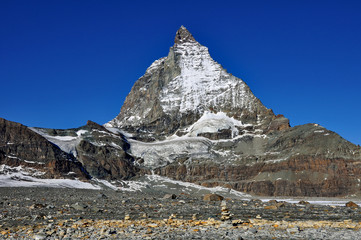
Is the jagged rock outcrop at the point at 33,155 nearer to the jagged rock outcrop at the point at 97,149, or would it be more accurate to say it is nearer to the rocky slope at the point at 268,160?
the jagged rock outcrop at the point at 97,149

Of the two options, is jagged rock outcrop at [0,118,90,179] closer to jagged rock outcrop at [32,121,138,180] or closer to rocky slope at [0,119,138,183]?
rocky slope at [0,119,138,183]

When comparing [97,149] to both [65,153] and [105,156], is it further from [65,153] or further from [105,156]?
[65,153]

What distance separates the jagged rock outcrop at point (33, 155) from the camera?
138750 mm

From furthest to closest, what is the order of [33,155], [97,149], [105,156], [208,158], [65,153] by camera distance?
1. [208,158]
2. [97,149]
3. [105,156]
4. [65,153]
5. [33,155]

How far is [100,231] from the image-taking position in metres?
22.5

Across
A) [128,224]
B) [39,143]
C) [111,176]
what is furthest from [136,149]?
[128,224]

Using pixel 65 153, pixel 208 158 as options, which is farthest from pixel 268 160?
pixel 65 153

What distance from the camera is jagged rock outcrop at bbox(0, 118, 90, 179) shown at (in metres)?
139

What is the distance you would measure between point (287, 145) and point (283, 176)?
20920 millimetres

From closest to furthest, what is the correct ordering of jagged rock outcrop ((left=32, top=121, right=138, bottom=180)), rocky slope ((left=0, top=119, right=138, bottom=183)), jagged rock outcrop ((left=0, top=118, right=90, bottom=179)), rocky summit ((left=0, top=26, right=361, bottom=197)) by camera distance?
jagged rock outcrop ((left=0, top=118, right=90, bottom=179)), rocky slope ((left=0, top=119, right=138, bottom=183)), rocky summit ((left=0, top=26, right=361, bottom=197)), jagged rock outcrop ((left=32, top=121, right=138, bottom=180))

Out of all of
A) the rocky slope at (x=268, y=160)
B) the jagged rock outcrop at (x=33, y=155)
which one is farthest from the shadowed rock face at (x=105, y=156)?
the rocky slope at (x=268, y=160)

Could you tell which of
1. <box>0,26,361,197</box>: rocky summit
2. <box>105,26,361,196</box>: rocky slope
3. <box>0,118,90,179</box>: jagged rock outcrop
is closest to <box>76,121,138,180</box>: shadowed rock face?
<box>0,26,361,197</box>: rocky summit

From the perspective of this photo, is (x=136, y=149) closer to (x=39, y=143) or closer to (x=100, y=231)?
(x=39, y=143)

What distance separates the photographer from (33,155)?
476 feet
